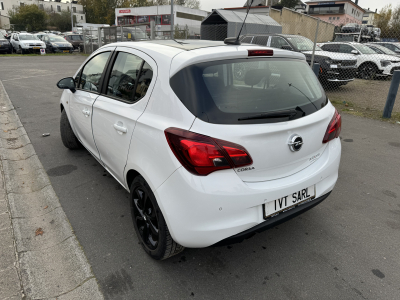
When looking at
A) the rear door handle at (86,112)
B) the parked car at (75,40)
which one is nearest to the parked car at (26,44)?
the parked car at (75,40)

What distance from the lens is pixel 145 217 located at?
94.7 inches

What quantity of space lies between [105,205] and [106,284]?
1.16m

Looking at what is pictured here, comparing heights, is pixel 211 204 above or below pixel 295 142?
below

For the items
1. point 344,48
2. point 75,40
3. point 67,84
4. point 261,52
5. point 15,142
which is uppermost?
point 344,48

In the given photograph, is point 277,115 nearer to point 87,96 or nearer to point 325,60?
point 87,96

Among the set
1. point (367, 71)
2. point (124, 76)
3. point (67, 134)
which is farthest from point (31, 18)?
point (124, 76)

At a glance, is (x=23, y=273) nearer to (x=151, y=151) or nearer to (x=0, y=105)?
(x=151, y=151)

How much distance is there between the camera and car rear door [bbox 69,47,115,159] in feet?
10.6

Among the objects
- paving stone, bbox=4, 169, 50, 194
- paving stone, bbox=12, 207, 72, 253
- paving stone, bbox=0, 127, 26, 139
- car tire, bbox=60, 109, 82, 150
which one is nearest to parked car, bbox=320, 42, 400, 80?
car tire, bbox=60, 109, 82, 150

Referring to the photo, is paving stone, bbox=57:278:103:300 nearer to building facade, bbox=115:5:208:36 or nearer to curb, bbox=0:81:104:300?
curb, bbox=0:81:104:300

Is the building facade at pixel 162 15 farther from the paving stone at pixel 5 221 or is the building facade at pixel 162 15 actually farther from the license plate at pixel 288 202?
the license plate at pixel 288 202

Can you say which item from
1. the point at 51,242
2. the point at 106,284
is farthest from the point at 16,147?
the point at 106,284

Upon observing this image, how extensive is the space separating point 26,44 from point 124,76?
2488 centimetres

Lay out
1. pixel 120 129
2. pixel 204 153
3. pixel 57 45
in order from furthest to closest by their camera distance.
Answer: pixel 57 45 < pixel 120 129 < pixel 204 153
